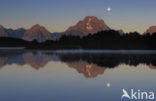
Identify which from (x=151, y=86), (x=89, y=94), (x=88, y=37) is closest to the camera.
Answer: (x=89, y=94)

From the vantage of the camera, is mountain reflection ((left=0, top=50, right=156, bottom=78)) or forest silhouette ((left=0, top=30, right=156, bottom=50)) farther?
forest silhouette ((left=0, top=30, right=156, bottom=50))

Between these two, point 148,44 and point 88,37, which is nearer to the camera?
point 148,44

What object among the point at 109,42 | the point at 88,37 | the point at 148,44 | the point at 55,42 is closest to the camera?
the point at 148,44

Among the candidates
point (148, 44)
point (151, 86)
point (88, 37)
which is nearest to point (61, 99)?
point (151, 86)

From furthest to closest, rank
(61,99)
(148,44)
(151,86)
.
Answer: (148,44) < (151,86) < (61,99)

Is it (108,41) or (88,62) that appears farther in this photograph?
(108,41)

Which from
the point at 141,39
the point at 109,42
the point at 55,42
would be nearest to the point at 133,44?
the point at 141,39

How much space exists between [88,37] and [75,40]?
1051cm

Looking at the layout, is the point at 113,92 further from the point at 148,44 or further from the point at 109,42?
the point at 109,42

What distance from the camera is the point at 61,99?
1272 centimetres

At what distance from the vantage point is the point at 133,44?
423ft

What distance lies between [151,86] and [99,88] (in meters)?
3.79

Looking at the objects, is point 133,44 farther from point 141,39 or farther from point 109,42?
point 109,42

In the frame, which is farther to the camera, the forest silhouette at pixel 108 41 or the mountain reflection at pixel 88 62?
the forest silhouette at pixel 108 41
